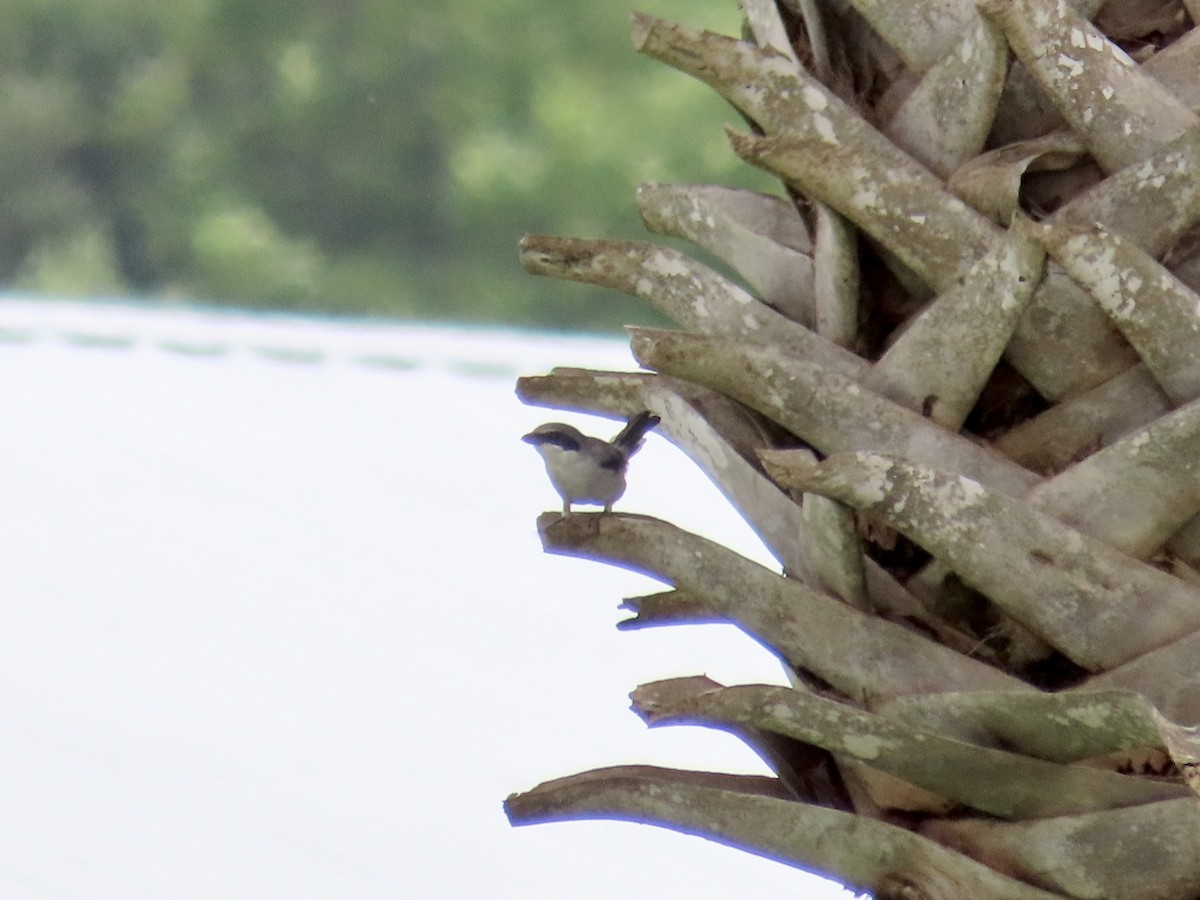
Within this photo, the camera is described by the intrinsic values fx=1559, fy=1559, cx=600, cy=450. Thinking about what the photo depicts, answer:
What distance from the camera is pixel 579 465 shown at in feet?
5.62

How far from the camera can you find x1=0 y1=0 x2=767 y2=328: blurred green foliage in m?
5.39

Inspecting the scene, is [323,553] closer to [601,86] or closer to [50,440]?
[50,440]

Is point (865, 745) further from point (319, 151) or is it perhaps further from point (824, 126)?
point (319, 151)

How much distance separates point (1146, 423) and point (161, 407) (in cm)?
211

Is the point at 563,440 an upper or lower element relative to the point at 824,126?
upper

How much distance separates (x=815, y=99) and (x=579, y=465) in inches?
43.8

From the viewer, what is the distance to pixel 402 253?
5.56 meters

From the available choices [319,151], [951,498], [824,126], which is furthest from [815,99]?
[319,151]

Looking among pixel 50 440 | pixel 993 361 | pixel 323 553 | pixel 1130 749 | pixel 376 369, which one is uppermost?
pixel 376 369

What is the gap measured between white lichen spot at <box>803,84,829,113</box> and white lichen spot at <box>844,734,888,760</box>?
9.6 inches

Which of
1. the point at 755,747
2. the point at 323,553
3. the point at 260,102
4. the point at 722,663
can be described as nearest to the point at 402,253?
the point at 260,102

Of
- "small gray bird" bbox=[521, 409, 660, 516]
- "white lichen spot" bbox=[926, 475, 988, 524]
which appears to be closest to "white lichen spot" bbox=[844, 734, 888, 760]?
"white lichen spot" bbox=[926, 475, 988, 524]

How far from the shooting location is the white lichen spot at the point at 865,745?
1.82ft

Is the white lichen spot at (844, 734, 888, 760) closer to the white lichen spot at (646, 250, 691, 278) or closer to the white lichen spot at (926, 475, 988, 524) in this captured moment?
the white lichen spot at (926, 475, 988, 524)
